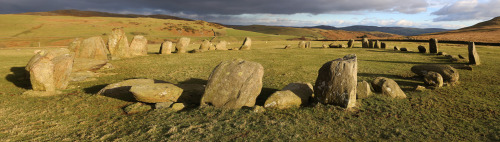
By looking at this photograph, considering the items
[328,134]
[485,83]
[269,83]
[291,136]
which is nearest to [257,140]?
[291,136]

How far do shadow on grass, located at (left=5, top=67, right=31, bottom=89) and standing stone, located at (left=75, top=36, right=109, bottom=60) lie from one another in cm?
403

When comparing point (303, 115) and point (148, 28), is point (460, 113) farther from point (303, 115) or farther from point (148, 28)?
point (148, 28)

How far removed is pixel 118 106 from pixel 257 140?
6.24 metres

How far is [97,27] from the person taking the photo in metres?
80.6

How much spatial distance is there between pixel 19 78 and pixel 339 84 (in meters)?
17.9

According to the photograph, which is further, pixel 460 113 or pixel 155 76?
pixel 155 76

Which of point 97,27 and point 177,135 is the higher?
point 97,27

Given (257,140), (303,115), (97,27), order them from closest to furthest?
(257,140) < (303,115) < (97,27)

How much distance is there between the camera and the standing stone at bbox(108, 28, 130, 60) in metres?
24.9

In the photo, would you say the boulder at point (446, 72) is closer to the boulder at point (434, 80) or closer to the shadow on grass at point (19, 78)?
the boulder at point (434, 80)

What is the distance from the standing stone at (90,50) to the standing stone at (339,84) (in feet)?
65.2

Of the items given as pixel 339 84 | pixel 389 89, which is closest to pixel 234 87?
pixel 339 84

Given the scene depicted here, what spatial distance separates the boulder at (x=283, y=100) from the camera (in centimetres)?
884

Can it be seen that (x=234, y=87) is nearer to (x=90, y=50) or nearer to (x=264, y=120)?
(x=264, y=120)
